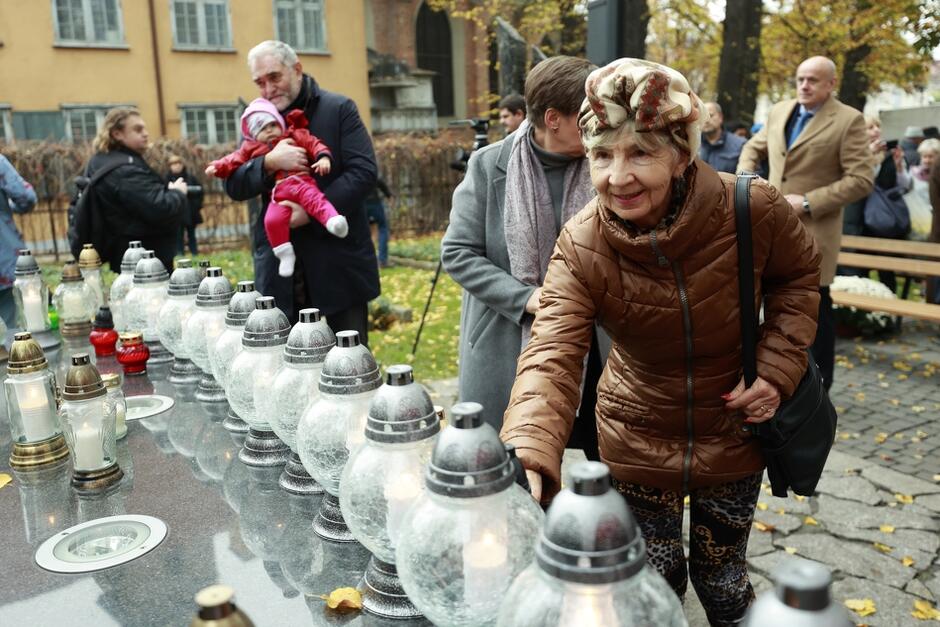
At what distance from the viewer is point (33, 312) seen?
12.1ft

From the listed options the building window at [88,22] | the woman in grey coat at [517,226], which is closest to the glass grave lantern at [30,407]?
the woman in grey coat at [517,226]

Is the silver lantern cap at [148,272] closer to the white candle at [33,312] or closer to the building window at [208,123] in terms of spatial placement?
the white candle at [33,312]

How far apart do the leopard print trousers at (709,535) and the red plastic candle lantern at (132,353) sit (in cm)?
175

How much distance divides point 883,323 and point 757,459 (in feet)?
22.2

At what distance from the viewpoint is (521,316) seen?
9.23ft

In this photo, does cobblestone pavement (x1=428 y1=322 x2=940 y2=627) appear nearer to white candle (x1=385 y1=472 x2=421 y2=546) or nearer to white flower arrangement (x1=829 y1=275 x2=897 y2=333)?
white flower arrangement (x1=829 y1=275 x2=897 y2=333)

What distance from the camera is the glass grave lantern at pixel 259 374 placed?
6.83ft

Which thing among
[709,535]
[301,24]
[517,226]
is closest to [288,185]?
[517,226]

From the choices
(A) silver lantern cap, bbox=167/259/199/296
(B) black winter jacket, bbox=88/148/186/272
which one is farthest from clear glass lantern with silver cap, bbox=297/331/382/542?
(B) black winter jacket, bbox=88/148/186/272

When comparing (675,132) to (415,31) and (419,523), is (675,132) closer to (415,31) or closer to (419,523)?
(419,523)

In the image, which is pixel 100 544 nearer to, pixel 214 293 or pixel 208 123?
pixel 214 293

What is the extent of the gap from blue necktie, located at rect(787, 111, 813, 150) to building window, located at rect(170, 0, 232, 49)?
1886 cm

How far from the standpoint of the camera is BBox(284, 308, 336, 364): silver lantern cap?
190 cm

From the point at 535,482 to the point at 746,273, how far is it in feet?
2.70
